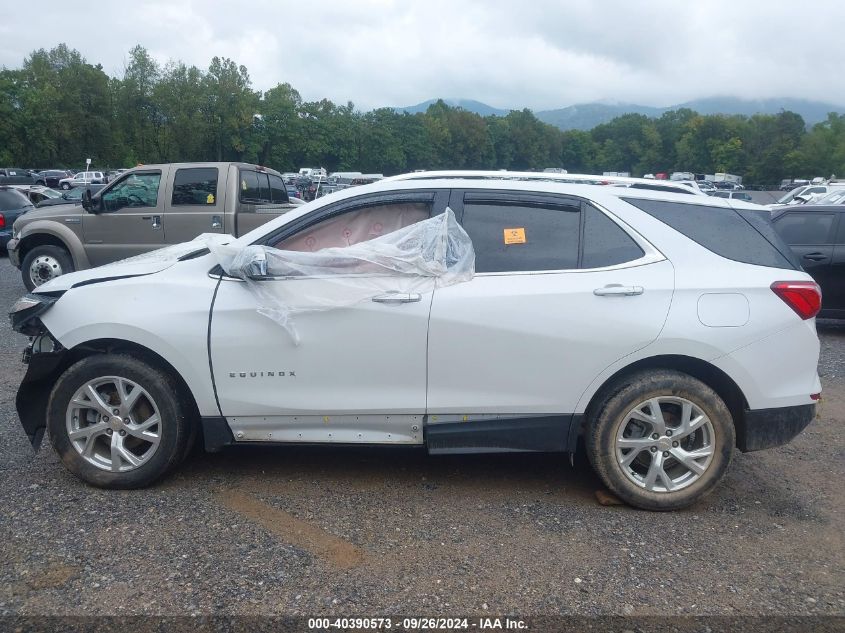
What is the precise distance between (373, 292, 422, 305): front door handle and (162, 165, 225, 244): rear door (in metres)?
6.37

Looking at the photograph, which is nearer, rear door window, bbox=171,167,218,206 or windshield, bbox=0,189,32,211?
rear door window, bbox=171,167,218,206

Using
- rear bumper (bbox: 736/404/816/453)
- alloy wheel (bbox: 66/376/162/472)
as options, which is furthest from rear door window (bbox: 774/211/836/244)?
alloy wheel (bbox: 66/376/162/472)

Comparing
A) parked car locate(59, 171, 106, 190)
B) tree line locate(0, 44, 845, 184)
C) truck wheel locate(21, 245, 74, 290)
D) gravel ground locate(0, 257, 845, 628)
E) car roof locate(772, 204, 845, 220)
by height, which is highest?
tree line locate(0, 44, 845, 184)

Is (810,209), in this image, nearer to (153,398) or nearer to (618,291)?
(618,291)

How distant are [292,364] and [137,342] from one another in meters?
0.87

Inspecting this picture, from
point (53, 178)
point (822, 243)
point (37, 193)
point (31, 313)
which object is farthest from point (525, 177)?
point (53, 178)

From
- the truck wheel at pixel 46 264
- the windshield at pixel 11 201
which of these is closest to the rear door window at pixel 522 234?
the truck wheel at pixel 46 264

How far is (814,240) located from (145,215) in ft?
28.7

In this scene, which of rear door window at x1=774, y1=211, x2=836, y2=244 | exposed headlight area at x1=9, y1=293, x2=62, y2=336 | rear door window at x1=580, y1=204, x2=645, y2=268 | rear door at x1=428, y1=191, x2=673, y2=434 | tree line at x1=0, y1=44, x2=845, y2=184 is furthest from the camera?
tree line at x1=0, y1=44, x2=845, y2=184

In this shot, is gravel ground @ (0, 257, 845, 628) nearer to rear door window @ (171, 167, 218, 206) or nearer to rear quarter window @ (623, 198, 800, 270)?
rear quarter window @ (623, 198, 800, 270)

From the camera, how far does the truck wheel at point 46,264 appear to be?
411 inches

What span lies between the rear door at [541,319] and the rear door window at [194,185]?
22.1ft

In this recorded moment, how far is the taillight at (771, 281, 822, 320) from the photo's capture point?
392cm

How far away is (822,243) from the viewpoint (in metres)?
9.14
